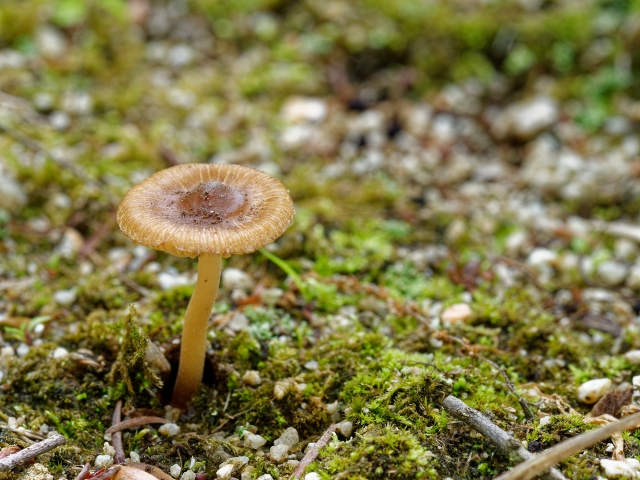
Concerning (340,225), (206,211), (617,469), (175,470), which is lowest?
(175,470)

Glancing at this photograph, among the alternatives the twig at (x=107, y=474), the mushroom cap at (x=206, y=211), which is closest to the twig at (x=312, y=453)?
the twig at (x=107, y=474)

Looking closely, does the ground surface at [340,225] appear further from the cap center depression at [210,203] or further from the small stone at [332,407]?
the cap center depression at [210,203]

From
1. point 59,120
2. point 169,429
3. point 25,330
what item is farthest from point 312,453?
point 59,120

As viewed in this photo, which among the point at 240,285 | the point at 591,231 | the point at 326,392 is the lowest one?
the point at 326,392

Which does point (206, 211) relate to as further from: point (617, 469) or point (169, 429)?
point (617, 469)

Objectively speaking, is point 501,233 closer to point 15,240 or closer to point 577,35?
point 577,35

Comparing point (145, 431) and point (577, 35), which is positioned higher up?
point (577, 35)

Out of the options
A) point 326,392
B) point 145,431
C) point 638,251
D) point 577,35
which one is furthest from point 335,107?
point 145,431
